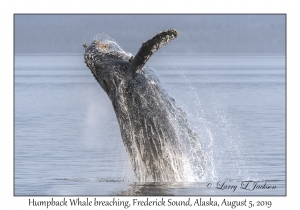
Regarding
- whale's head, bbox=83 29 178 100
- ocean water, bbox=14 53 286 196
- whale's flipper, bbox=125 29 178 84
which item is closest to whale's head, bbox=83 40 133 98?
whale's head, bbox=83 29 178 100

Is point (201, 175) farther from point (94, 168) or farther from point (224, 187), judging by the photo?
point (94, 168)

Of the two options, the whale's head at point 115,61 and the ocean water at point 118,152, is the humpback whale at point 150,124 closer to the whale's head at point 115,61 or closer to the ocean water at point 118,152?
the whale's head at point 115,61

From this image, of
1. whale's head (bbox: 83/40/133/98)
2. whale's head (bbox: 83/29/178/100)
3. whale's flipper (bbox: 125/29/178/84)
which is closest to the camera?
whale's flipper (bbox: 125/29/178/84)

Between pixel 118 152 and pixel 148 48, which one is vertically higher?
pixel 148 48

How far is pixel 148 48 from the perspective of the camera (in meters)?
15.3

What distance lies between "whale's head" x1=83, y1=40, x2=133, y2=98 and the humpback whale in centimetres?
2

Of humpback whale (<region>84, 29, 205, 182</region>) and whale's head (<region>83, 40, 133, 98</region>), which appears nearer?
humpback whale (<region>84, 29, 205, 182</region>)

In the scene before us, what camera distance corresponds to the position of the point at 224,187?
49.9 ft

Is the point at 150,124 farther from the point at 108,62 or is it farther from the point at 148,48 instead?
the point at 108,62

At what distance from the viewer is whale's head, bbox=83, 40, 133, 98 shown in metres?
16.3

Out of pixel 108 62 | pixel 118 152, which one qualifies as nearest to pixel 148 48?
pixel 108 62

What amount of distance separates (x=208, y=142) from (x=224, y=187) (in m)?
6.24

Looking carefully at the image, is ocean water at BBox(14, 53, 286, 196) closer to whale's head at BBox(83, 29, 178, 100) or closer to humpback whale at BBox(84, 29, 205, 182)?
humpback whale at BBox(84, 29, 205, 182)

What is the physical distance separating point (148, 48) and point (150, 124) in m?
1.57
